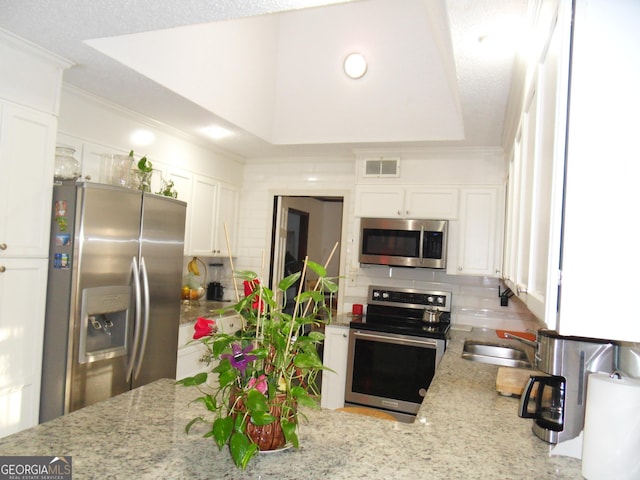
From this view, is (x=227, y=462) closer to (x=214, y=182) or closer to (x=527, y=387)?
(x=527, y=387)

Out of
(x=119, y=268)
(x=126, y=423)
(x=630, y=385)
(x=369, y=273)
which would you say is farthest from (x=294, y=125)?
(x=630, y=385)

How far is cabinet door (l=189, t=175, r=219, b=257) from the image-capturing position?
4039 mm

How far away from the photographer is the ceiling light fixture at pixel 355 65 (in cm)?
387

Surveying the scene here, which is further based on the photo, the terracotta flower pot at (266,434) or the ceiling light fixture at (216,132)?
the ceiling light fixture at (216,132)

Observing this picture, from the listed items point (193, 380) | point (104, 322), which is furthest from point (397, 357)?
point (193, 380)

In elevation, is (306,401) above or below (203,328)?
below

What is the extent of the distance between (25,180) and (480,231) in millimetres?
3145

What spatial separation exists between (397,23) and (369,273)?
2110mm

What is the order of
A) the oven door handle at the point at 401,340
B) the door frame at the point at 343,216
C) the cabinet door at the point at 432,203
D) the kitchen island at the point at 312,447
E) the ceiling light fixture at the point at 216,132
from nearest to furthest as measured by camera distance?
the kitchen island at the point at 312,447
the oven door handle at the point at 401,340
the ceiling light fixture at the point at 216,132
the cabinet door at the point at 432,203
the door frame at the point at 343,216

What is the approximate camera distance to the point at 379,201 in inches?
161

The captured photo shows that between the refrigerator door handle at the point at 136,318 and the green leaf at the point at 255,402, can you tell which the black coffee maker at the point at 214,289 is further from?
the green leaf at the point at 255,402

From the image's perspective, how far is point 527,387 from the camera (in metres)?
1.47

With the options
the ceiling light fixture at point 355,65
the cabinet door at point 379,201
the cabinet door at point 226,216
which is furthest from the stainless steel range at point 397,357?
the ceiling light fixture at point 355,65

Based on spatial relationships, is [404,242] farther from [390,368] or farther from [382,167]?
[390,368]
